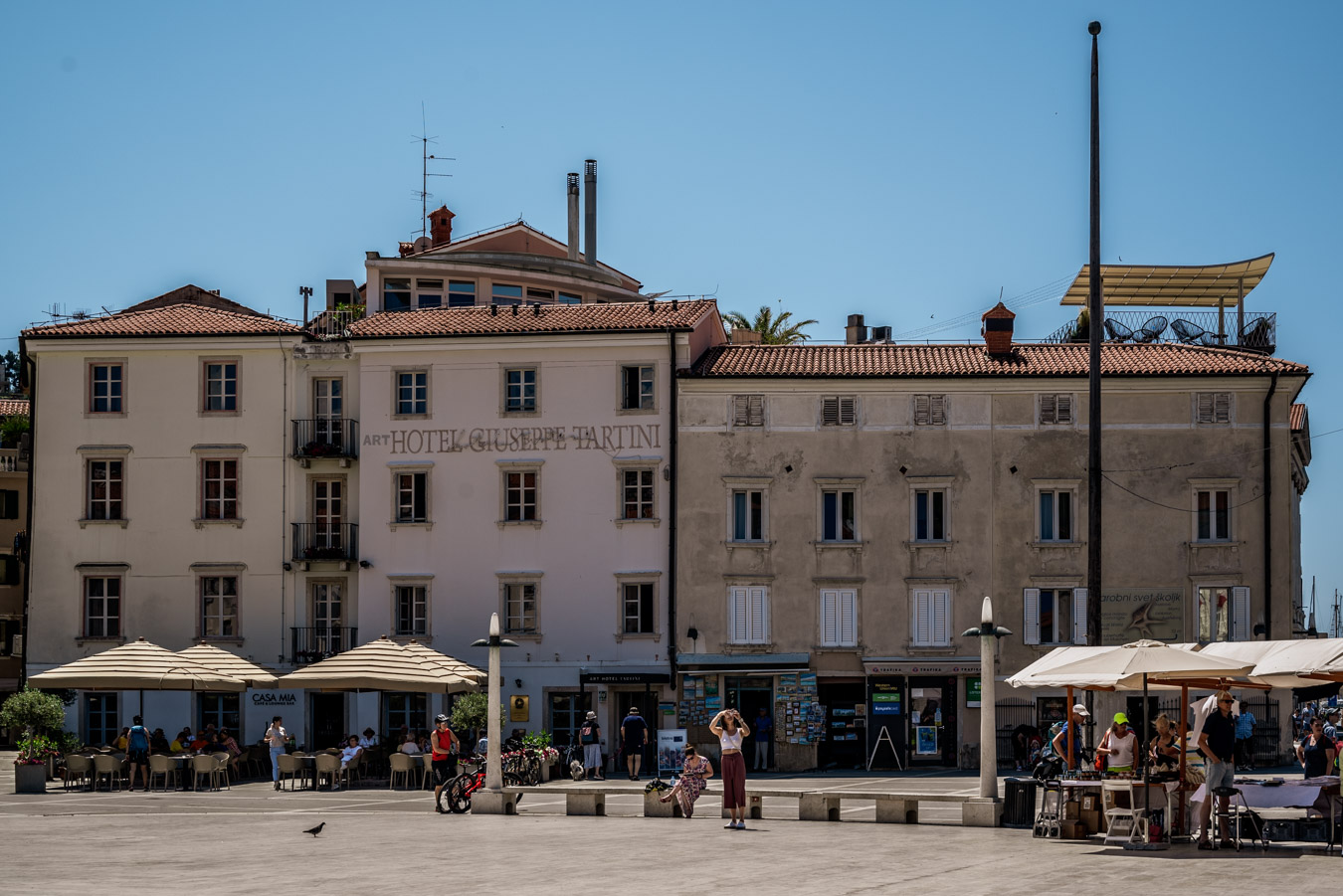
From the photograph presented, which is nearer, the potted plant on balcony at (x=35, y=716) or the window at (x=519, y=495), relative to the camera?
the potted plant on balcony at (x=35, y=716)

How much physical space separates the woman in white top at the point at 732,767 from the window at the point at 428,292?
34.6 meters

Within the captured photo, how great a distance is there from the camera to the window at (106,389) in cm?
4934

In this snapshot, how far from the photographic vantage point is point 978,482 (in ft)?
151

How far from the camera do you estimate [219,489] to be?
48.8 metres

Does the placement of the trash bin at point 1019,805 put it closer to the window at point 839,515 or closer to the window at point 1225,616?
the window at point 839,515

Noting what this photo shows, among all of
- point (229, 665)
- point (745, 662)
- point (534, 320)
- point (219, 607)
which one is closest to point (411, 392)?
point (534, 320)

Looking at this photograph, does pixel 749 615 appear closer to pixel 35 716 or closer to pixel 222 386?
pixel 222 386

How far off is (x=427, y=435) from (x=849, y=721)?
1404 centimetres

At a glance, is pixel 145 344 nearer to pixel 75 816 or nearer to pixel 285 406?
pixel 285 406

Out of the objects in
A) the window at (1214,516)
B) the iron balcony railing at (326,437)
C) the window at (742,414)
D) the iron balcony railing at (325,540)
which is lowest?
the iron balcony railing at (325,540)

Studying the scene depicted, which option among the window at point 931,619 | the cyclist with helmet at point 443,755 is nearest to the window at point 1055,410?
the window at point 931,619

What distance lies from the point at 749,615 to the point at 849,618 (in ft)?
8.76

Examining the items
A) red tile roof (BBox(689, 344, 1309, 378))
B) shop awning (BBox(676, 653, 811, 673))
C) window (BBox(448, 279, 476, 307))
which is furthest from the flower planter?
window (BBox(448, 279, 476, 307))

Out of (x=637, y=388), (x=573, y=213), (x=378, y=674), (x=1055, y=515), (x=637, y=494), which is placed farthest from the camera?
(x=573, y=213)
